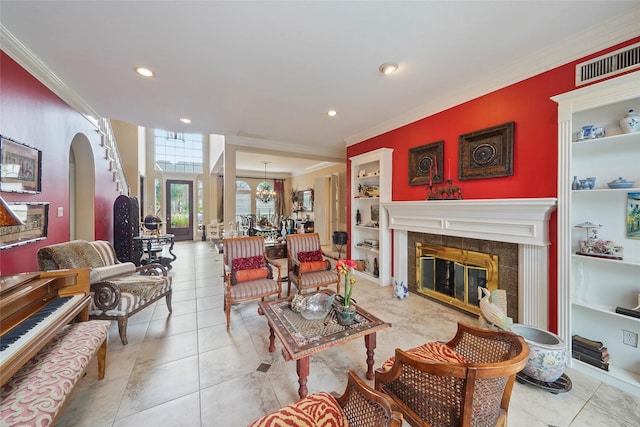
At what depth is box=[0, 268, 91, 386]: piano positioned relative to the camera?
114 cm

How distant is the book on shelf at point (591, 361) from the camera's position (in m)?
1.86

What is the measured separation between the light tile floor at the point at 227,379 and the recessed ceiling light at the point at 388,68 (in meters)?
2.75

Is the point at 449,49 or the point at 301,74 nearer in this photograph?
the point at 449,49

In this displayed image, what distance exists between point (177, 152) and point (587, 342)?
1055cm

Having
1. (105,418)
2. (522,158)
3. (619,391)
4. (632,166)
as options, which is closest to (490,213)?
(522,158)

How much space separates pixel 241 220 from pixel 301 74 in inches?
324

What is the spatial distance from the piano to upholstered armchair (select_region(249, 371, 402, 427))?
3.90ft

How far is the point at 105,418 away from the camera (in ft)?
4.92

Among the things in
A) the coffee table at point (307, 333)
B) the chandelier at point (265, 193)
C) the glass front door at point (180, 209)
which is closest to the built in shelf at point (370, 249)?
the coffee table at point (307, 333)

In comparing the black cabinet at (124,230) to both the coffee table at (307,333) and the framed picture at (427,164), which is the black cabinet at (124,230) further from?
the framed picture at (427,164)

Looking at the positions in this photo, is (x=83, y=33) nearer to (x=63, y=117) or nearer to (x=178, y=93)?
(x=178, y=93)

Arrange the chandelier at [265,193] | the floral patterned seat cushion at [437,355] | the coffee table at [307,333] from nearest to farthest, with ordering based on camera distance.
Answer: the floral patterned seat cushion at [437,355]
the coffee table at [307,333]
the chandelier at [265,193]

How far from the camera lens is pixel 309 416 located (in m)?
1.06

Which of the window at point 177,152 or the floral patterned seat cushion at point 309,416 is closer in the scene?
the floral patterned seat cushion at point 309,416
